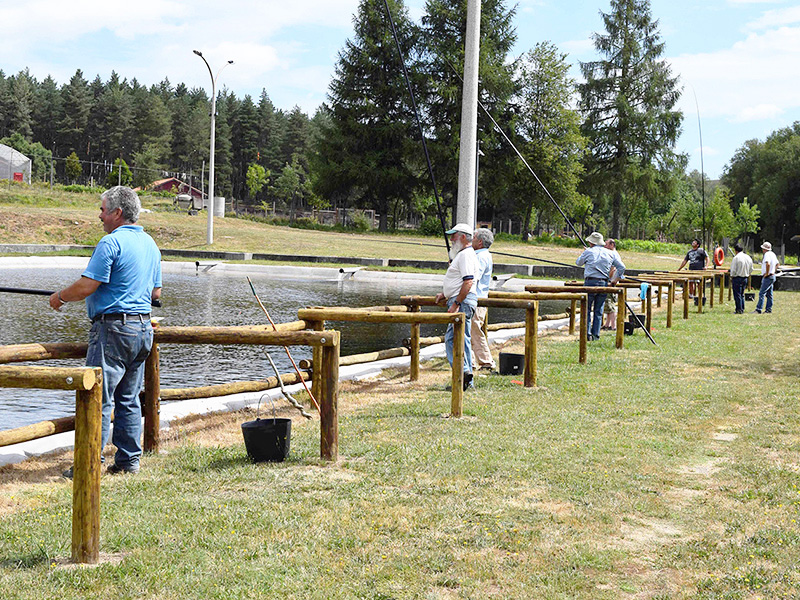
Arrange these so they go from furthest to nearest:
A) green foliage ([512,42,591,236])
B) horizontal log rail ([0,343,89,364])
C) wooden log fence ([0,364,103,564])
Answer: green foliage ([512,42,591,236]) < horizontal log rail ([0,343,89,364]) < wooden log fence ([0,364,103,564])

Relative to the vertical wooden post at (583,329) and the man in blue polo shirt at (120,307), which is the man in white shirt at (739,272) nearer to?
the vertical wooden post at (583,329)

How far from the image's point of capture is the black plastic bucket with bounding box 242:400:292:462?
6.19 metres

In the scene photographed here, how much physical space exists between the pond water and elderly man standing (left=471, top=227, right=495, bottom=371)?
2928 mm

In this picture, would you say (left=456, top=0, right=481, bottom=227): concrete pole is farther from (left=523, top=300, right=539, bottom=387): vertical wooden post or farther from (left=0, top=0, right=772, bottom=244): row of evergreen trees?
(left=0, top=0, right=772, bottom=244): row of evergreen trees

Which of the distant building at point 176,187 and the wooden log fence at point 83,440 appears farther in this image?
the distant building at point 176,187

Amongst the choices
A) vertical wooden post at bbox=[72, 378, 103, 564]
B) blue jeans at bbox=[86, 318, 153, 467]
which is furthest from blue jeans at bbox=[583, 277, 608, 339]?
vertical wooden post at bbox=[72, 378, 103, 564]

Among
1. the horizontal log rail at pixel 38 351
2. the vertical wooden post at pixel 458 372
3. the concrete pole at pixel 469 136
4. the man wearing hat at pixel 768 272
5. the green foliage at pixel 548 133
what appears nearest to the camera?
the horizontal log rail at pixel 38 351

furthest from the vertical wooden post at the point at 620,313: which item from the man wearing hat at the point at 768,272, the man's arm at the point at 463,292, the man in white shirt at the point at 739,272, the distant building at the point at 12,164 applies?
the distant building at the point at 12,164

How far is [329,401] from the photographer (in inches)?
249

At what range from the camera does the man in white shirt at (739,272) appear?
21703 millimetres

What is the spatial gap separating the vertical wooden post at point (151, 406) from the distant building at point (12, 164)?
3606 inches

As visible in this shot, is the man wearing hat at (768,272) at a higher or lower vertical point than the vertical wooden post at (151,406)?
higher

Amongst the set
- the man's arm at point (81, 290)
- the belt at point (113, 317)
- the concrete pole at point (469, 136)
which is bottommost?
the belt at point (113, 317)

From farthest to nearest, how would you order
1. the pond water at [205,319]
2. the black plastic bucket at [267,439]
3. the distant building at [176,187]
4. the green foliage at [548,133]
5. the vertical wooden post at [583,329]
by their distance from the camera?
the distant building at [176,187], the green foliage at [548,133], the vertical wooden post at [583,329], the pond water at [205,319], the black plastic bucket at [267,439]
